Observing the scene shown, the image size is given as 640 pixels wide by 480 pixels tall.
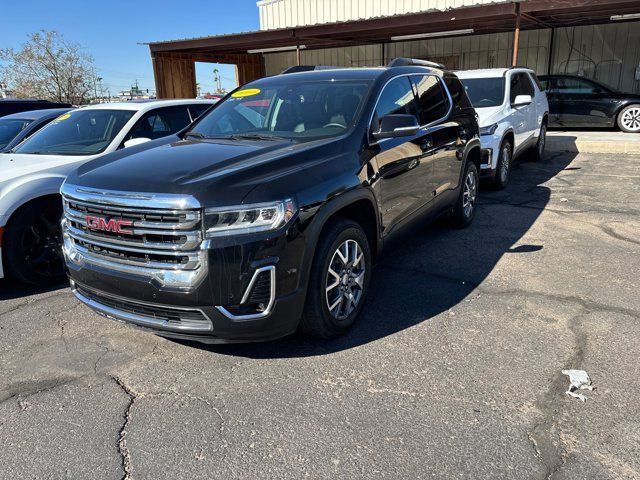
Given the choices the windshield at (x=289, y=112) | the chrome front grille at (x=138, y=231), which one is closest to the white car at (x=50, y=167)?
the windshield at (x=289, y=112)

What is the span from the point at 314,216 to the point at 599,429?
190 centimetres

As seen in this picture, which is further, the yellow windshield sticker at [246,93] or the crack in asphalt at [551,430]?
the yellow windshield sticker at [246,93]

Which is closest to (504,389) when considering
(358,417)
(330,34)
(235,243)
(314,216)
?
(358,417)

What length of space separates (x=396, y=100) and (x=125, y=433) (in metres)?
3.30

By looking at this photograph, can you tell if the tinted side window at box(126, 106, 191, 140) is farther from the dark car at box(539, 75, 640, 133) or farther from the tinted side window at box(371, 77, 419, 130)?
the dark car at box(539, 75, 640, 133)

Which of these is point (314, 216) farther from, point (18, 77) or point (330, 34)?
point (18, 77)

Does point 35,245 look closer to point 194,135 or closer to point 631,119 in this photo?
point 194,135

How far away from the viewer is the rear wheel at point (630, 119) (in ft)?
45.4

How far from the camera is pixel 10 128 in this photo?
7922 millimetres

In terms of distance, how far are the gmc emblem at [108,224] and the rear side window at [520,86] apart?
24.3ft

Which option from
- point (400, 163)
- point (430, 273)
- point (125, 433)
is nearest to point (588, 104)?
point (430, 273)

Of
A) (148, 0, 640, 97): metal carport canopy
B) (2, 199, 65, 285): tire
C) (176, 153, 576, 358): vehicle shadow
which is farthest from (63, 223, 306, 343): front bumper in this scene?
(148, 0, 640, 97): metal carport canopy

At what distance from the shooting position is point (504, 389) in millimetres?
2979

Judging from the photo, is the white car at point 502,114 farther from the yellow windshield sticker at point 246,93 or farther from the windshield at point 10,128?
the windshield at point 10,128
